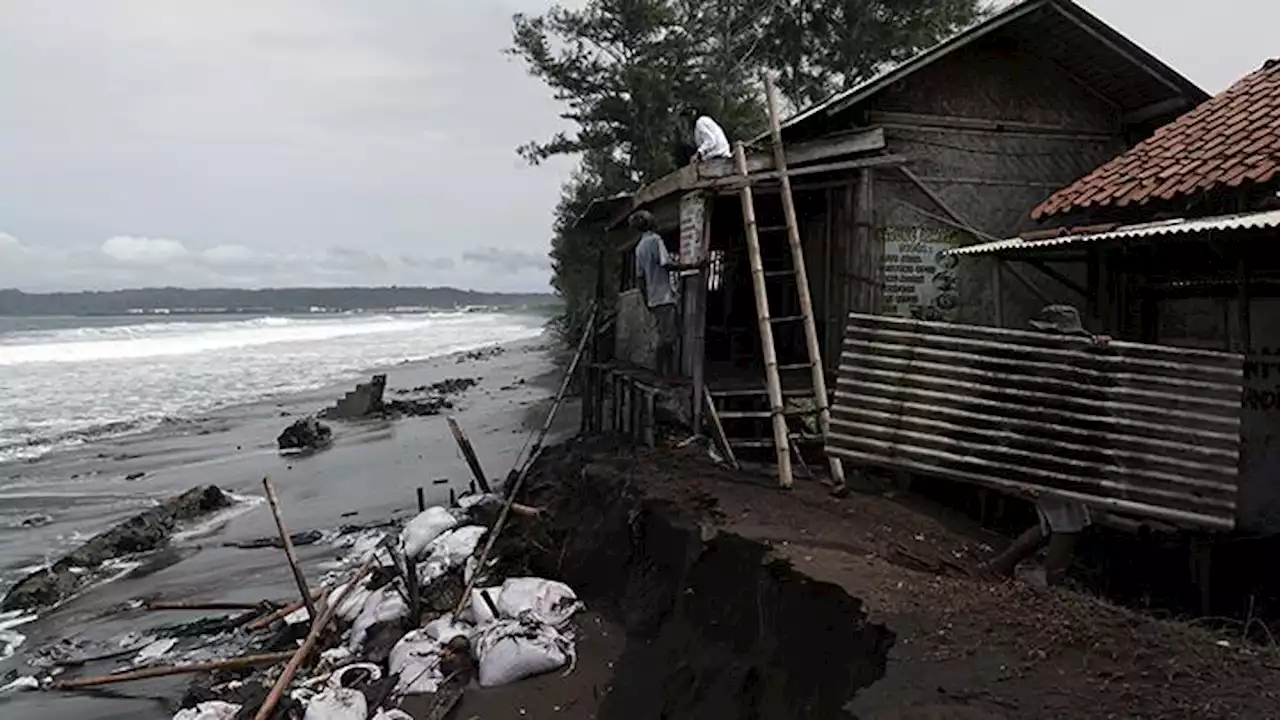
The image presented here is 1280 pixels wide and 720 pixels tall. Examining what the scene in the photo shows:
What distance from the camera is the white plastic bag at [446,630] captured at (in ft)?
25.3

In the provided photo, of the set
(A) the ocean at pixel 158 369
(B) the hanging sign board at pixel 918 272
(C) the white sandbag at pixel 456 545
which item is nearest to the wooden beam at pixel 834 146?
(B) the hanging sign board at pixel 918 272

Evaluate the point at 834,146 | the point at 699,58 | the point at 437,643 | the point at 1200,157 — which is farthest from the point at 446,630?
the point at 699,58

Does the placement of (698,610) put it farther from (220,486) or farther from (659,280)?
(220,486)

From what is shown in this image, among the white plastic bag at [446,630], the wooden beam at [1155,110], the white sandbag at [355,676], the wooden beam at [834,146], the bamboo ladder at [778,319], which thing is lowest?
the white sandbag at [355,676]

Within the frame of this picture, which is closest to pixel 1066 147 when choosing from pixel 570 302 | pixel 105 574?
pixel 105 574

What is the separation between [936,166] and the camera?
33.3 ft

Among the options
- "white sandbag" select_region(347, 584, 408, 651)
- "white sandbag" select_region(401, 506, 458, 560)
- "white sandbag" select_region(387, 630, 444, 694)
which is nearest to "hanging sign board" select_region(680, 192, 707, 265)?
"white sandbag" select_region(401, 506, 458, 560)

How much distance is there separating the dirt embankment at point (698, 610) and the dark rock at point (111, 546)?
5885 millimetres

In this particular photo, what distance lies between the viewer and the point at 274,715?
275 inches

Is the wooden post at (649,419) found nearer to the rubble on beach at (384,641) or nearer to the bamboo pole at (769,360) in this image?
the rubble on beach at (384,641)

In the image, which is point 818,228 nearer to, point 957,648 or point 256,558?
point 957,648

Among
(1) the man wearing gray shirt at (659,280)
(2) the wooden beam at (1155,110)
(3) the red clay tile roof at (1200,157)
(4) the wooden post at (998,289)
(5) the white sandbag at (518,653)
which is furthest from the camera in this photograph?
(2) the wooden beam at (1155,110)

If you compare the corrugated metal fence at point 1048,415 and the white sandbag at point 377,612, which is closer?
the corrugated metal fence at point 1048,415

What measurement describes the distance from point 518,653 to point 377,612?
215cm
